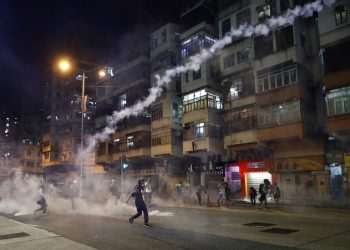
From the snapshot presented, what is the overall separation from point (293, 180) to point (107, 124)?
2959 cm

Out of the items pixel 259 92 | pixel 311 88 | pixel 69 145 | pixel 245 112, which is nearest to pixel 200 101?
pixel 245 112

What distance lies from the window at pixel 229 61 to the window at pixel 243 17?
315cm

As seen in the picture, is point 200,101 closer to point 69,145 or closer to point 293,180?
point 293,180

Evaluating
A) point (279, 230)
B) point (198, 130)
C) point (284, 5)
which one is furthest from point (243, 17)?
point (279, 230)

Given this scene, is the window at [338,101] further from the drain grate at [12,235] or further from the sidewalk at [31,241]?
the drain grate at [12,235]

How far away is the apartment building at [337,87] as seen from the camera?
23.7 meters

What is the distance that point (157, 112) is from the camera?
40.8 metres

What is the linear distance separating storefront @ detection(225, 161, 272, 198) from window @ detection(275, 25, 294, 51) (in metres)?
9.96

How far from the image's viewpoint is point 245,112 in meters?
31.8

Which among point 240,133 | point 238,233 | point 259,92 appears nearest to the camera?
point 238,233

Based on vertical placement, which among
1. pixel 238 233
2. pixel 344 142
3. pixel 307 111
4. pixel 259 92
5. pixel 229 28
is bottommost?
pixel 238 233

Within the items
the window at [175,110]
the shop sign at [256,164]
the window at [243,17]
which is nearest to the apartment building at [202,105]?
the window at [175,110]

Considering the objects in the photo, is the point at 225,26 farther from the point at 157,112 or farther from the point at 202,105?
the point at 157,112

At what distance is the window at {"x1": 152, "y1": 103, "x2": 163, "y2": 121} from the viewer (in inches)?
1581
